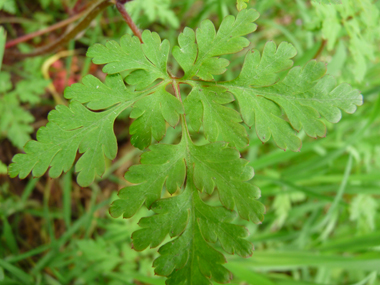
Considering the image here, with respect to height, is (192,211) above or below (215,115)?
below

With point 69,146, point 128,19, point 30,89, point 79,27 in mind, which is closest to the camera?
point 69,146

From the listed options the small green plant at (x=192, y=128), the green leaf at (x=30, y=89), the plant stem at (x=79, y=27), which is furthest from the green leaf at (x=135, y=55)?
the green leaf at (x=30, y=89)

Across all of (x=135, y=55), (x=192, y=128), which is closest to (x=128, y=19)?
(x=135, y=55)

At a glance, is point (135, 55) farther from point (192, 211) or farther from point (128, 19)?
point (192, 211)

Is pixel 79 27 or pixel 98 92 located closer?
pixel 98 92

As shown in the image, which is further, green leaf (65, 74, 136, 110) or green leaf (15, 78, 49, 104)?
green leaf (15, 78, 49, 104)

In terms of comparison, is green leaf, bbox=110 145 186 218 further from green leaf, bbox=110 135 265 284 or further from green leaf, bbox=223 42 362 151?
green leaf, bbox=223 42 362 151

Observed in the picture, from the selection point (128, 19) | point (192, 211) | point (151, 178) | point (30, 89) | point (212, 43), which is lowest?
point (192, 211)


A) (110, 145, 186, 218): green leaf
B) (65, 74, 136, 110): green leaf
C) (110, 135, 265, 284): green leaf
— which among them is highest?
(65, 74, 136, 110): green leaf

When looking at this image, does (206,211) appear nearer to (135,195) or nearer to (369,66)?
(135,195)

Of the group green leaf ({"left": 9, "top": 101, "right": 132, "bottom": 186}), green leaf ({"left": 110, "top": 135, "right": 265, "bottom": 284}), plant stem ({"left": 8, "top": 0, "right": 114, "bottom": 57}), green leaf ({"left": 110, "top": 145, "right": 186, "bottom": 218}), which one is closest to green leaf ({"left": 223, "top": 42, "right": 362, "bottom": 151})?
green leaf ({"left": 110, "top": 135, "right": 265, "bottom": 284})
